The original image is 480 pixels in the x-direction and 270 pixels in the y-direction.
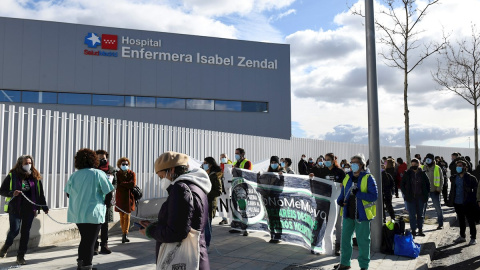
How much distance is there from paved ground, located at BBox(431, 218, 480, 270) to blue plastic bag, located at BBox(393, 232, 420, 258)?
38 cm

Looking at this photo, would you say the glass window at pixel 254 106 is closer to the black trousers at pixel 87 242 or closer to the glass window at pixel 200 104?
the glass window at pixel 200 104

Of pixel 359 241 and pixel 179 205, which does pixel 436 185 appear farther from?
pixel 179 205

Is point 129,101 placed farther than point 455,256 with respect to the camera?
Yes

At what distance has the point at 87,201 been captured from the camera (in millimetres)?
5609

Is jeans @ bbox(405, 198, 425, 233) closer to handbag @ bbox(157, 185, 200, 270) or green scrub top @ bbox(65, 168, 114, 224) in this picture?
green scrub top @ bbox(65, 168, 114, 224)

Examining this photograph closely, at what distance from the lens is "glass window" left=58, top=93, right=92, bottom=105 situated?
1003 inches

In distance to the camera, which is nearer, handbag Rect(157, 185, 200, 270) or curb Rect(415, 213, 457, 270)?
handbag Rect(157, 185, 200, 270)

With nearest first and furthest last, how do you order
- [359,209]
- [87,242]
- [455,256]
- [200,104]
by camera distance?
[87,242]
[359,209]
[455,256]
[200,104]

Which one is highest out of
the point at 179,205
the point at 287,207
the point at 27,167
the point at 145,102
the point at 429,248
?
the point at 145,102

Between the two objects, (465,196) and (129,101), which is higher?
(129,101)

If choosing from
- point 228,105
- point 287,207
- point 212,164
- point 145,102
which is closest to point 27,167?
point 212,164

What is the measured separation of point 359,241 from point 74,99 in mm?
22817

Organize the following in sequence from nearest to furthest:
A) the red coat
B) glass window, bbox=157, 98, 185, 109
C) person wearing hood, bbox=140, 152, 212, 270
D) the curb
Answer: person wearing hood, bbox=140, 152, 212, 270 < the curb < the red coat < glass window, bbox=157, 98, 185, 109

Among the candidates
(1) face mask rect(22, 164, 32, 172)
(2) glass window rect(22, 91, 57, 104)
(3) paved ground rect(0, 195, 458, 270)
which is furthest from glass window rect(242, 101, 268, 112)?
(1) face mask rect(22, 164, 32, 172)
